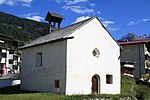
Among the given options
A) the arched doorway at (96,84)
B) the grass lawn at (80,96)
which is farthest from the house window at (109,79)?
the grass lawn at (80,96)

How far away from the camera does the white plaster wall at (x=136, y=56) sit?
4969cm

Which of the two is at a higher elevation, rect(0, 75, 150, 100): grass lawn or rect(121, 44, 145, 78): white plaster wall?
rect(121, 44, 145, 78): white plaster wall

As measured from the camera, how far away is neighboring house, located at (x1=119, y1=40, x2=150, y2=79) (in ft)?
163

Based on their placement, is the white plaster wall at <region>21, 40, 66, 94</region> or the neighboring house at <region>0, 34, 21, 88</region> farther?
the neighboring house at <region>0, 34, 21, 88</region>

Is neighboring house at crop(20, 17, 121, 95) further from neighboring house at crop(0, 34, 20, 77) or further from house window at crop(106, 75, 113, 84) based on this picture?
neighboring house at crop(0, 34, 20, 77)

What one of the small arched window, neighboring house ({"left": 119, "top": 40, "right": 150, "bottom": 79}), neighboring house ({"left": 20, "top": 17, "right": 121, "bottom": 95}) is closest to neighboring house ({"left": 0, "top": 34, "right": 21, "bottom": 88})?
neighboring house ({"left": 119, "top": 40, "right": 150, "bottom": 79})

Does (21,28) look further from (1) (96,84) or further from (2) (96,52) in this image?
(1) (96,84)

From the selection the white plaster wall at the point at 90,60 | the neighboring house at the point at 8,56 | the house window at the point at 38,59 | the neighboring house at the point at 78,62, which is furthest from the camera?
the neighboring house at the point at 8,56

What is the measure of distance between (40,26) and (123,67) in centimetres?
8641

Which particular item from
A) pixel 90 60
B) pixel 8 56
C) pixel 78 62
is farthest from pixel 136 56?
pixel 8 56

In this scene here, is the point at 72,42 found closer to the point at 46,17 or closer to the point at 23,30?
the point at 46,17

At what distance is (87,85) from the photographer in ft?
87.3

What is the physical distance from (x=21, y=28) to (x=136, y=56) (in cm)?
8357

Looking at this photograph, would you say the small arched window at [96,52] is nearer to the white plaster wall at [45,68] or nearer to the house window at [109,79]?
the house window at [109,79]
